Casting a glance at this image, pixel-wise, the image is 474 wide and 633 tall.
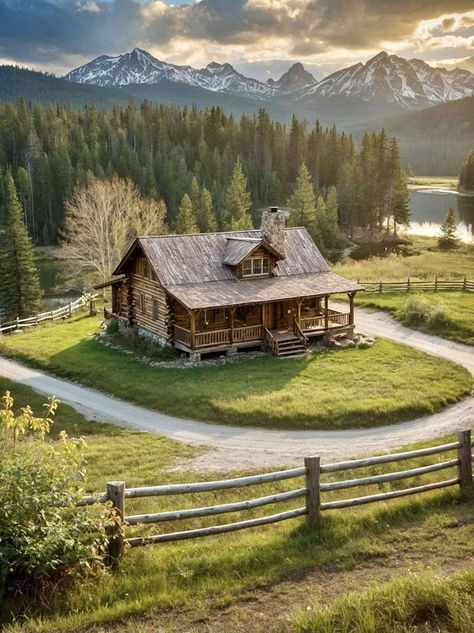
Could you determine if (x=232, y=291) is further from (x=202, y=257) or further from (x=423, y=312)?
(x=423, y=312)

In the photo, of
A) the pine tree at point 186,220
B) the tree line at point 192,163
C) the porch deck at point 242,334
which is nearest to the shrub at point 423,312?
the porch deck at point 242,334

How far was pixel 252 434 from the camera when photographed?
78.3ft

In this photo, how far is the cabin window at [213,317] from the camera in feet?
110

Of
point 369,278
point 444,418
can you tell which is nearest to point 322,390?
point 444,418

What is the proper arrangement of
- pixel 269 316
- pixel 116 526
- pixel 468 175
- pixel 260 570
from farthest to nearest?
pixel 468 175, pixel 269 316, pixel 260 570, pixel 116 526

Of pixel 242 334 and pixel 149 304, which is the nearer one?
pixel 242 334

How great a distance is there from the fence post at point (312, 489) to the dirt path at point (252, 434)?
8.89 meters

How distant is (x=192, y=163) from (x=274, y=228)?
91078mm

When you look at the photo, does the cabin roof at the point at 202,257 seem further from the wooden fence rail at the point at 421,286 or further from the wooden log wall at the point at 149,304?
the wooden fence rail at the point at 421,286

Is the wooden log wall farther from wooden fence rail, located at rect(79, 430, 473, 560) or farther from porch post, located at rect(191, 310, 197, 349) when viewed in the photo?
wooden fence rail, located at rect(79, 430, 473, 560)

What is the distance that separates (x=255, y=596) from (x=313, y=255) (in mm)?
31442

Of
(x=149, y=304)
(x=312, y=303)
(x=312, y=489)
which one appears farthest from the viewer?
(x=312, y=303)

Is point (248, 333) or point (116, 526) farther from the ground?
point (116, 526)

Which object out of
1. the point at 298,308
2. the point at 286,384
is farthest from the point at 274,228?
the point at 286,384
